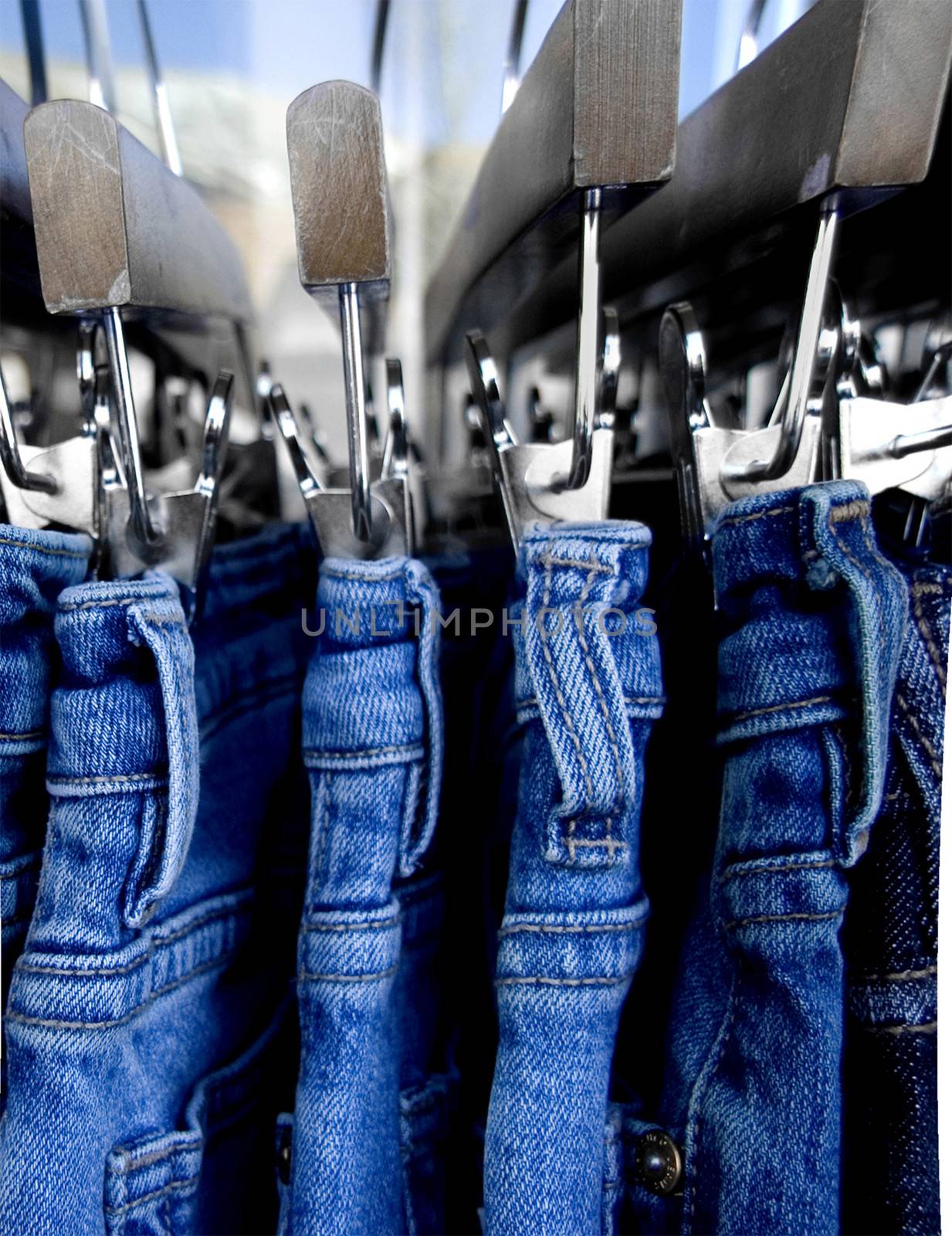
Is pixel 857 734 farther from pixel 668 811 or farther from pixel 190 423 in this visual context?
pixel 190 423

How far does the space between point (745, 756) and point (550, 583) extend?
0.10m

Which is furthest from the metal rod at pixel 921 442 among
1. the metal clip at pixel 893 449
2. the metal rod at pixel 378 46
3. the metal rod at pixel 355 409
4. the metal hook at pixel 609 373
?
the metal rod at pixel 378 46

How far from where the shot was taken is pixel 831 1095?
0.30 meters

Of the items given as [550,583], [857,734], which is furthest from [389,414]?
[857,734]

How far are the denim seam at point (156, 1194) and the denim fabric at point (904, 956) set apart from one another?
10.3 inches

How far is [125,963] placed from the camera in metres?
0.32

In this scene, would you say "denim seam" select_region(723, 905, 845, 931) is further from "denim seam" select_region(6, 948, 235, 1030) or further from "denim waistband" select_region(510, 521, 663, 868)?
"denim seam" select_region(6, 948, 235, 1030)

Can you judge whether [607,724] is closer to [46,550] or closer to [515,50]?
[46,550]

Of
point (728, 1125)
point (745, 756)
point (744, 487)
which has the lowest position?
point (728, 1125)

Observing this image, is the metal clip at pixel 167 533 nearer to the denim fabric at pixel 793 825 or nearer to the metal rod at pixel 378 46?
the denim fabric at pixel 793 825

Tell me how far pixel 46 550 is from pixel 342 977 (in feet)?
0.66

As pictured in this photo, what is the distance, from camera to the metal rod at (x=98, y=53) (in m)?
0.50

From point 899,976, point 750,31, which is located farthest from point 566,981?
point 750,31

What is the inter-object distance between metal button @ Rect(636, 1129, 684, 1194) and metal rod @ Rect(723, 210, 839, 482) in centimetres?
26
